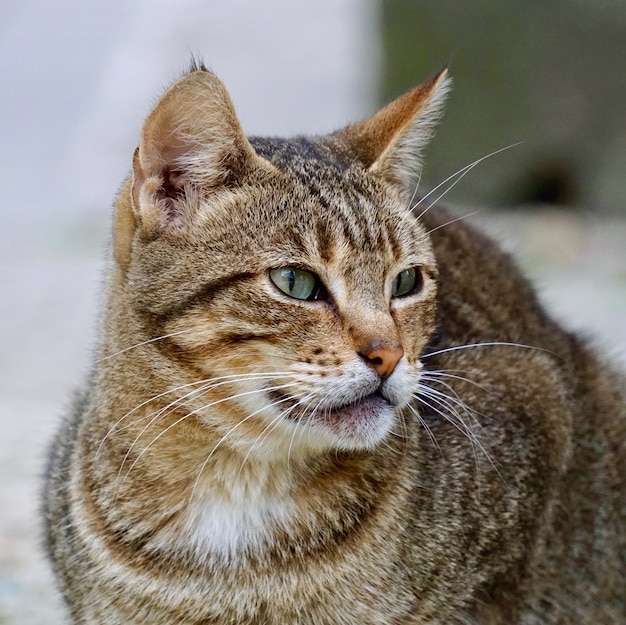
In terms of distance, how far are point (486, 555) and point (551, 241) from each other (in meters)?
5.03

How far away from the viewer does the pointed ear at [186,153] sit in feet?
8.87

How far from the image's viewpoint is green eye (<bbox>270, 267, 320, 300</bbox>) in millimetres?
2711

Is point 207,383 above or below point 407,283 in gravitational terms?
below

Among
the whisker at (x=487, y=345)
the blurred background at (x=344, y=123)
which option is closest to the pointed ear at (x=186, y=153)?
the whisker at (x=487, y=345)

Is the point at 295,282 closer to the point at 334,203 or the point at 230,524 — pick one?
the point at 334,203

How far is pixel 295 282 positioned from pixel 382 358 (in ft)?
0.99

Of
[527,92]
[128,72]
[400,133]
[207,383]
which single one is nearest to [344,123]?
[400,133]

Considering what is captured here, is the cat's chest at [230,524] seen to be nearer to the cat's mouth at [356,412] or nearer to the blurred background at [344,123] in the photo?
the cat's mouth at [356,412]

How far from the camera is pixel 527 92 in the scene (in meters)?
8.72

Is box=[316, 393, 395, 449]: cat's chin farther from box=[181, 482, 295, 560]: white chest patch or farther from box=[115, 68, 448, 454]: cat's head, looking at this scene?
box=[181, 482, 295, 560]: white chest patch

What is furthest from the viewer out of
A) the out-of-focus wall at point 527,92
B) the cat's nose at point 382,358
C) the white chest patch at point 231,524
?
the out-of-focus wall at point 527,92

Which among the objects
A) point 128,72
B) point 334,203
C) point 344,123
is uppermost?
point 128,72

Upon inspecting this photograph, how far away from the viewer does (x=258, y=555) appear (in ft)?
9.56

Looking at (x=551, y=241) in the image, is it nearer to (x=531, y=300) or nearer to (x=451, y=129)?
(x=451, y=129)
